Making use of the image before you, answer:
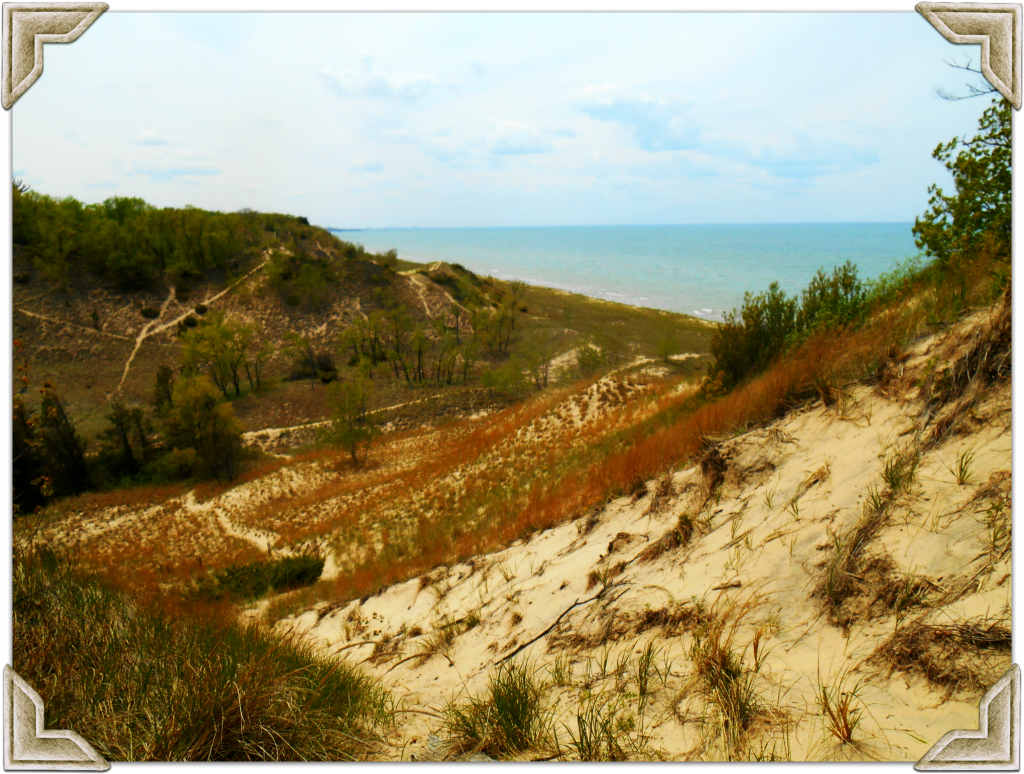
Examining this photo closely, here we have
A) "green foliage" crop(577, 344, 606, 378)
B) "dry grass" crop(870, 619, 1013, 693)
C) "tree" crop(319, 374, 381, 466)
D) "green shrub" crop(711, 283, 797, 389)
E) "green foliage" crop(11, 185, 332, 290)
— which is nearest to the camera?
"dry grass" crop(870, 619, 1013, 693)

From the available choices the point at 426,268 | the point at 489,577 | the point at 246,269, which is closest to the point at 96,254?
the point at 246,269

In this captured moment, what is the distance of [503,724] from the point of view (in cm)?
296

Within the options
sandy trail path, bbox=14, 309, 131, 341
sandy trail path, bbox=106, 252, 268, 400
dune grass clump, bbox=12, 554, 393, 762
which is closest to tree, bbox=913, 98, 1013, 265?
dune grass clump, bbox=12, 554, 393, 762

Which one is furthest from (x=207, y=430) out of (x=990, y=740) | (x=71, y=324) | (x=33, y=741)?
(x=990, y=740)

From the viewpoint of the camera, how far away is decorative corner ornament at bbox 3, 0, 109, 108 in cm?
318

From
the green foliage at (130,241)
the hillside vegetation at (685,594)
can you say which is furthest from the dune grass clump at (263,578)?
the green foliage at (130,241)

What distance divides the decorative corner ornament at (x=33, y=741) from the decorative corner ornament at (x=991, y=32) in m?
6.91

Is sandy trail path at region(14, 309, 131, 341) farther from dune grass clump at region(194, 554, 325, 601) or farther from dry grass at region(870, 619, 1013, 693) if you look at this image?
dry grass at region(870, 619, 1013, 693)

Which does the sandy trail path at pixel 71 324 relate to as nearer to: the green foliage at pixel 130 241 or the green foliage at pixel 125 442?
the green foliage at pixel 130 241

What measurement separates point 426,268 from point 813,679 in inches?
2780

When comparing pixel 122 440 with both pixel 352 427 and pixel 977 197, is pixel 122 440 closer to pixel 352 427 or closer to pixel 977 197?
pixel 352 427

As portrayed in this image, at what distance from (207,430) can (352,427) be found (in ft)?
32.6

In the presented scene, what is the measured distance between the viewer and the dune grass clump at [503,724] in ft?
9.45

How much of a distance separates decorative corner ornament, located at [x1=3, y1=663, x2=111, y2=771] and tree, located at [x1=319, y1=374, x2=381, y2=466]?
26803 millimetres
